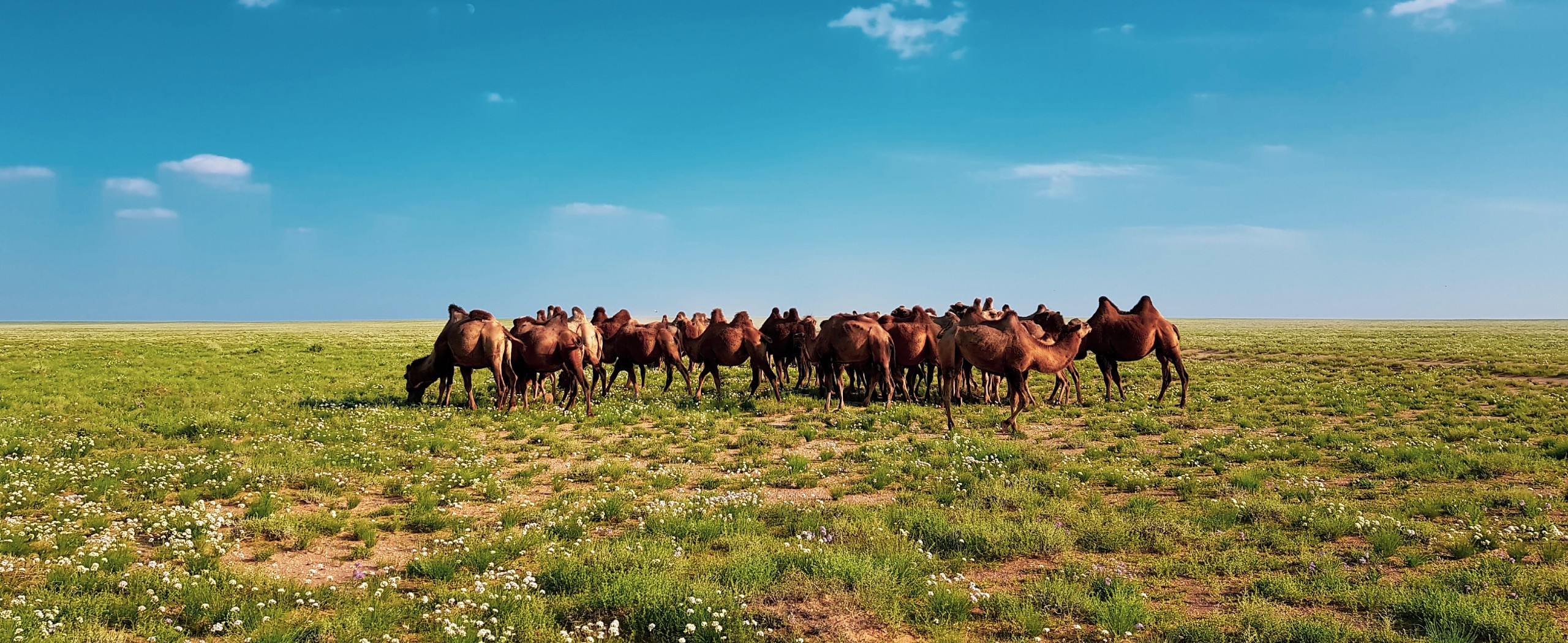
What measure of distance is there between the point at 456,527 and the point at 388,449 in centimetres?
557

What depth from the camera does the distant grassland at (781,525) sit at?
19.4 ft

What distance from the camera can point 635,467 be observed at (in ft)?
40.3

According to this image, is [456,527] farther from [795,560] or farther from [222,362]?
[222,362]

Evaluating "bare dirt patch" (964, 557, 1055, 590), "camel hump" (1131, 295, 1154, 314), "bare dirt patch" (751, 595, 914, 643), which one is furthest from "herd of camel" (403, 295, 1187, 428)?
"bare dirt patch" (751, 595, 914, 643)

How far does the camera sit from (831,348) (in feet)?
62.3

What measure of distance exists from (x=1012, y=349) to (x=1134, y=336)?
682cm

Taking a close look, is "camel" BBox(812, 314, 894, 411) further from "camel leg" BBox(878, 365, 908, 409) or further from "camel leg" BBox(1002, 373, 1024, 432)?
"camel leg" BBox(1002, 373, 1024, 432)

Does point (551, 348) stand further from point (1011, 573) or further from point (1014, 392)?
point (1011, 573)

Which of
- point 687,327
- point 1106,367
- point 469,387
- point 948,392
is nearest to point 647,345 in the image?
point 687,327

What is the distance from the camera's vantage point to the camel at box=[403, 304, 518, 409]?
1770 centimetres

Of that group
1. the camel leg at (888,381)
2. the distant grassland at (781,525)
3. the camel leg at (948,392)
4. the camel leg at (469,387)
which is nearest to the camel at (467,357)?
the camel leg at (469,387)

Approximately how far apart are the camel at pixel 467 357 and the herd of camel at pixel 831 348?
3cm

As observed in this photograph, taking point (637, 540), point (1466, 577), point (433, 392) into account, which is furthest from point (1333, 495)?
point (433, 392)

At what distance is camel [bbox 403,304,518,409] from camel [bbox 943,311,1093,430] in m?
10.6
